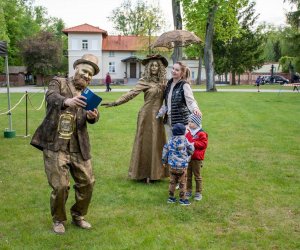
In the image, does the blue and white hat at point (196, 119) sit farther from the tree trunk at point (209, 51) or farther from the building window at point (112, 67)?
the building window at point (112, 67)

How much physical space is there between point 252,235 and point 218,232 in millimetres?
406

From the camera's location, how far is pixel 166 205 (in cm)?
628

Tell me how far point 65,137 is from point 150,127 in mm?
2858

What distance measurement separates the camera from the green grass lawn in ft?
16.4

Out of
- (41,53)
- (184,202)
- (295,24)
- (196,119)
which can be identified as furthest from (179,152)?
(41,53)

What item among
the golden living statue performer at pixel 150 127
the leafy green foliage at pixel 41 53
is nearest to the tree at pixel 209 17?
the golden living statue performer at pixel 150 127

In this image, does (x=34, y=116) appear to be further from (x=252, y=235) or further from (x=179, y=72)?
(x=252, y=235)

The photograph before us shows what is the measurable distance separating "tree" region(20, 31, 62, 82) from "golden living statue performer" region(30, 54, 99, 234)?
5667cm

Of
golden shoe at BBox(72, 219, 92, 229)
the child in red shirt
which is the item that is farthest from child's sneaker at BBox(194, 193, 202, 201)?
golden shoe at BBox(72, 219, 92, 229)

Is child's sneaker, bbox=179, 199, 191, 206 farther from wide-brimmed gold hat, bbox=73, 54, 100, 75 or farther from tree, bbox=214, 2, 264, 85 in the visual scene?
tree, bbox=214, 2, 264, 85

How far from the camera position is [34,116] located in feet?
57.3

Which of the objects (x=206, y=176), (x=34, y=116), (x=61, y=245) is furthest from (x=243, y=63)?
(x=61, y=245)

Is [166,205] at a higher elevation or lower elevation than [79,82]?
lower

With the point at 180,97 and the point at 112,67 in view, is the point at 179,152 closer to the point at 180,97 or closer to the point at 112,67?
the point at 180,97
